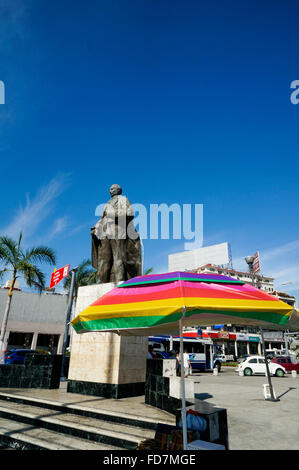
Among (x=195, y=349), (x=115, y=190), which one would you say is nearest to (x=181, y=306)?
(x=115, y=190)

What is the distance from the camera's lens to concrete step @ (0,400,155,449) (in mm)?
4466

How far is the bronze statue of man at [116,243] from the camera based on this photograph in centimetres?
908

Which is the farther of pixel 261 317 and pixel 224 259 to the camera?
pixel 224 259

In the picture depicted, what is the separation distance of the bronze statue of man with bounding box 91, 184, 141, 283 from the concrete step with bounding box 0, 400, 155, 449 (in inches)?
157

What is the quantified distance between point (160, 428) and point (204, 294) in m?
2.25

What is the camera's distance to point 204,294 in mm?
3246

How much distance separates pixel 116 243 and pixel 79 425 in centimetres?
523

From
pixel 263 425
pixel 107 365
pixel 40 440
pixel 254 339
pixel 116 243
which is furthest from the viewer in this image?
pixel 254 339

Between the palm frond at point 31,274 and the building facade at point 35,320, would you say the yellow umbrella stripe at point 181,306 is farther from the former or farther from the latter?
the building facade at point 35,320

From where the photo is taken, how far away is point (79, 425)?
16.1 ft

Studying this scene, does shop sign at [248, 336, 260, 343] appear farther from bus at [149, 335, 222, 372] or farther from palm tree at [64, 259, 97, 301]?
palm tree at [64, 259, 97, 301]

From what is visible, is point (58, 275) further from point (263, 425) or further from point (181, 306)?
point (181, 306)
